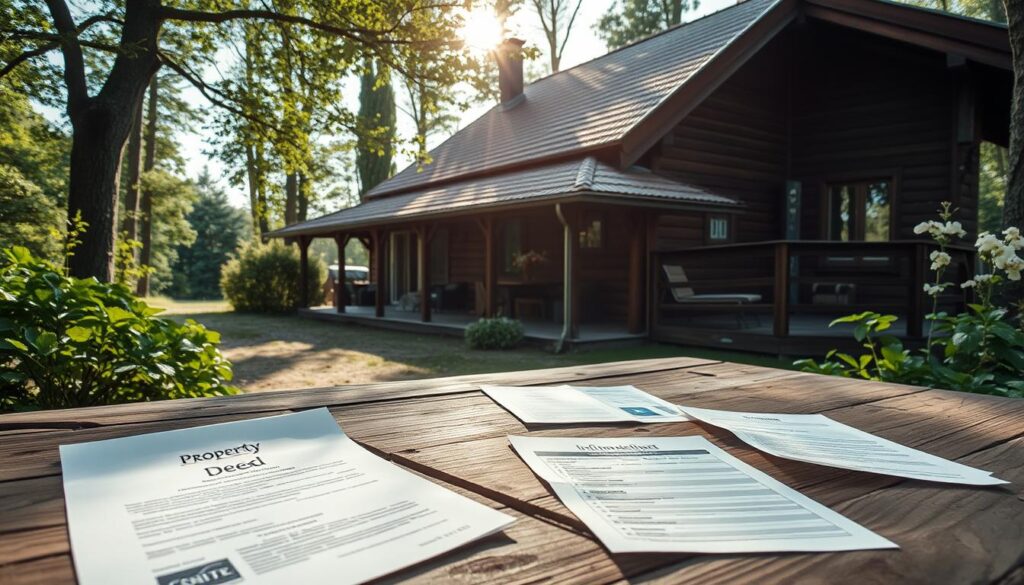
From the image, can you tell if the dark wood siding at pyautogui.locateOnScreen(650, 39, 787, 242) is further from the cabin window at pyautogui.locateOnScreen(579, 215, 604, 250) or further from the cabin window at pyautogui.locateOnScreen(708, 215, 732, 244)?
the cabin window at pyautogui.locateOnScreen(579, 215, 604, 250)

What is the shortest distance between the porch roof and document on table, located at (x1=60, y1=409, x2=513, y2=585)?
7577mm

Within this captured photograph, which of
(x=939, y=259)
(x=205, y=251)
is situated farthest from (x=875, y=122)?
(x=205, y=251)

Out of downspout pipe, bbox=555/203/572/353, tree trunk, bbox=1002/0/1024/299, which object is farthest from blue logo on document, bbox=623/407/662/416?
downspout pipe, bbox=555/203/572/353

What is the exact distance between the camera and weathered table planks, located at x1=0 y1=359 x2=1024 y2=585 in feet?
Answer: 1.96

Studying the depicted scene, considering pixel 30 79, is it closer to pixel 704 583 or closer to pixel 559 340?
pixel 559 340

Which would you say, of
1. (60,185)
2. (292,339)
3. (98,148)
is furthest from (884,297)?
(60,185)

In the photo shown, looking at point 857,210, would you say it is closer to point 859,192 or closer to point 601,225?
point 859,192

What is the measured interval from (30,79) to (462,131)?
11309 millimetres

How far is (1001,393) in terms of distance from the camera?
3.02m

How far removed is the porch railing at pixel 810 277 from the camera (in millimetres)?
7605

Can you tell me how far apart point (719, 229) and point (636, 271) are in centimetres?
322

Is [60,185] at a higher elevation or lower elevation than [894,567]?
higher

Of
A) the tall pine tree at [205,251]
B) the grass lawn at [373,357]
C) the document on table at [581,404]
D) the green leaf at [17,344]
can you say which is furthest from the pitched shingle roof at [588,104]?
the tall pine tree at [205,251]

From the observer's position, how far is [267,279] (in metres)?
17.0
